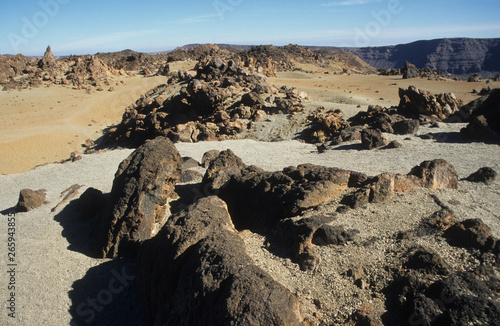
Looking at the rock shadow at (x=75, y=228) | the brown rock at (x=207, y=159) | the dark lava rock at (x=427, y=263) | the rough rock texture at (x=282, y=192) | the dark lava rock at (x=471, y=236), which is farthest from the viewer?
the brown rock at (x=207, y=159)

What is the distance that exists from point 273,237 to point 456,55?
11222 cm

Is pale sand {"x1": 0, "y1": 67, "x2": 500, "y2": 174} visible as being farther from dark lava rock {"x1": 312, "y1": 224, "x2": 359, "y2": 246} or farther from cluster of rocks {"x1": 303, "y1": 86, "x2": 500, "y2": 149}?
dark lava rock {"x1": 312, "y1": 224, "x2": 359, "y2": 246}

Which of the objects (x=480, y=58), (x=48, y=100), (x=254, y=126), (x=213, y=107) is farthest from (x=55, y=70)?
(x=480, y=58)

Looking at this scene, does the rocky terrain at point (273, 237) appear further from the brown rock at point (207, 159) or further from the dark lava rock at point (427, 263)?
the brown rock at point (207, 159)

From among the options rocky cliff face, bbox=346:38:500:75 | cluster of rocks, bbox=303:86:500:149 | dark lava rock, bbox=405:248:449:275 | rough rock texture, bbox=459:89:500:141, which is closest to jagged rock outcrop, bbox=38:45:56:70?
cluster of rocks, bbox=303:86:500:149

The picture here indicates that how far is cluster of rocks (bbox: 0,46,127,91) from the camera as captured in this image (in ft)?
119

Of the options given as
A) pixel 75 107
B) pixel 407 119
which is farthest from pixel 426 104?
pixel 75 107

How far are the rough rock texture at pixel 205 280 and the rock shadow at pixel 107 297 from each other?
0.36 meters

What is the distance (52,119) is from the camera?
27000 millimetres

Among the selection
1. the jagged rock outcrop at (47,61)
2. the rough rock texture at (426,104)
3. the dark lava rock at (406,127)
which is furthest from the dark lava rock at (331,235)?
the jagged rock outcrop at (47,61)

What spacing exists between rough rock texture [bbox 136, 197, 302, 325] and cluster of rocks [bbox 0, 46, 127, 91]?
35950mm

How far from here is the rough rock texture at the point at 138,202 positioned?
284 inches

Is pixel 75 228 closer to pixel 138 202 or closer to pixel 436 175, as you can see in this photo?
pixel 138 202

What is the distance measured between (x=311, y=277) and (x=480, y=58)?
10923 centimetres
